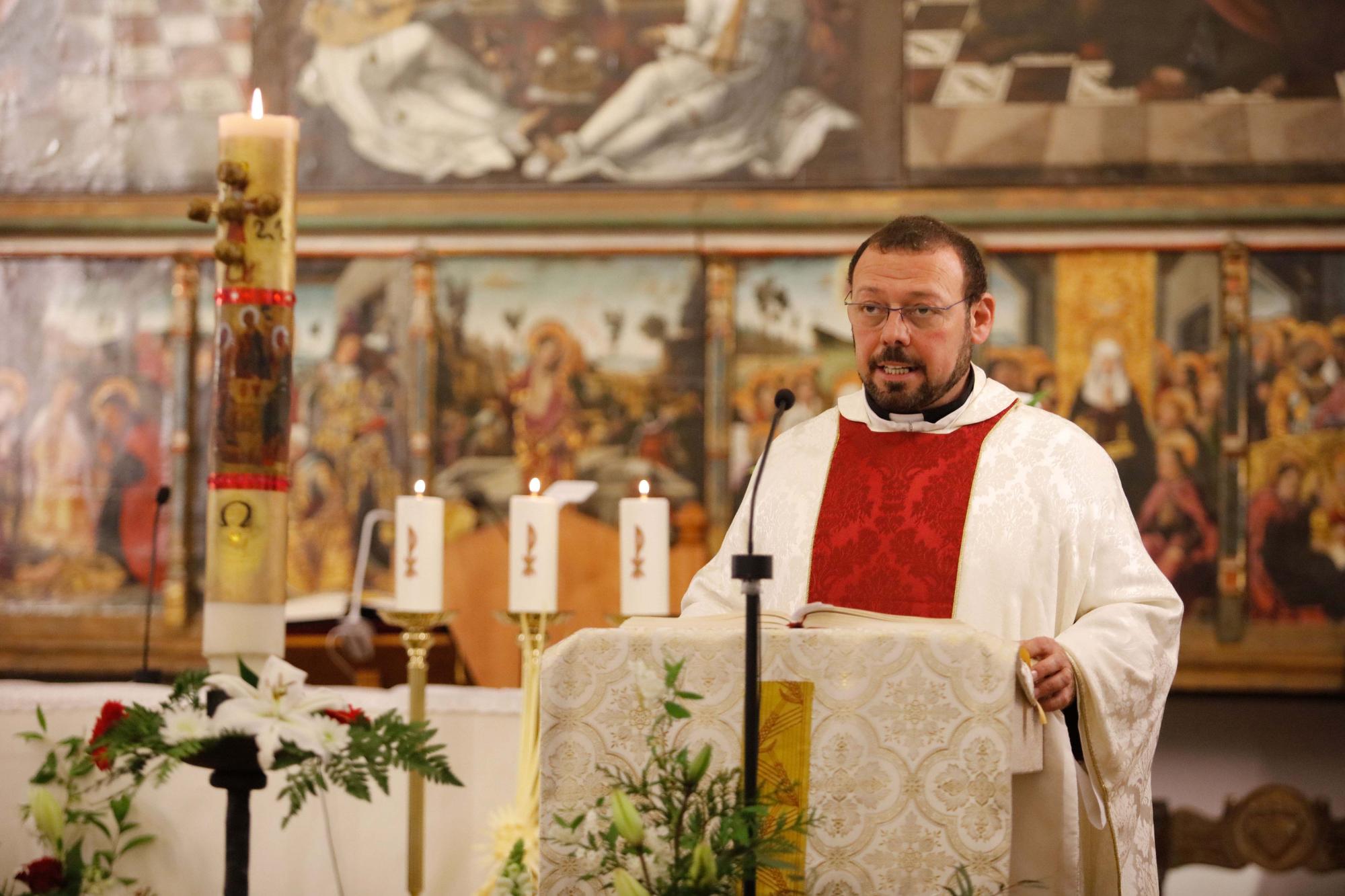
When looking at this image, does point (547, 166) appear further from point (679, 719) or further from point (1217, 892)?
point (679, 719)

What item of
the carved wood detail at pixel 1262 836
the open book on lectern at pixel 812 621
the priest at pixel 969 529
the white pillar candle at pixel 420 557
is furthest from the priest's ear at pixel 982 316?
the carved wood detail at pixel 1262 836

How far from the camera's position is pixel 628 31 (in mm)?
6789

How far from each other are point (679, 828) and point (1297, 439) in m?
5.14

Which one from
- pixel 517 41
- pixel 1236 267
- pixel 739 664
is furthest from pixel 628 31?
pixel 739 664

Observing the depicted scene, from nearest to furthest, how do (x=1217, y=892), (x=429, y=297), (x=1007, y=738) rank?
(x=1007, y=738) < (x=1217, y=892) < (x=429, y=297)

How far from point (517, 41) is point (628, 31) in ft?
1.70

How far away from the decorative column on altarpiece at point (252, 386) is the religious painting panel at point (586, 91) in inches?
174

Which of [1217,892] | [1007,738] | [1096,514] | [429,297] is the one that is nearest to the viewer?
[1007,738]

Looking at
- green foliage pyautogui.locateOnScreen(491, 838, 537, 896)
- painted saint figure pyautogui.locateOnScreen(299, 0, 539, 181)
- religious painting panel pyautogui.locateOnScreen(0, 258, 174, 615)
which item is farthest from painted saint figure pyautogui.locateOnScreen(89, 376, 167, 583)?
green foliage pyautogui.locateOnScreen(491, 838, 537, 896)

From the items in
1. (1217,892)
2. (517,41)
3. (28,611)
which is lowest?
(1217,892)

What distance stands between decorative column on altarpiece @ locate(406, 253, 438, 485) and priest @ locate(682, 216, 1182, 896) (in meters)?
3.41

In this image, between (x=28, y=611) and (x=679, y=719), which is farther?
(x=28, y=611)

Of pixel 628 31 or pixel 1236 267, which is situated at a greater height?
pixel 628 31

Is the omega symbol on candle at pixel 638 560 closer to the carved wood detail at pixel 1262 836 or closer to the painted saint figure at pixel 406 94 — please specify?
the carved wood detail at pixel 1262 836
